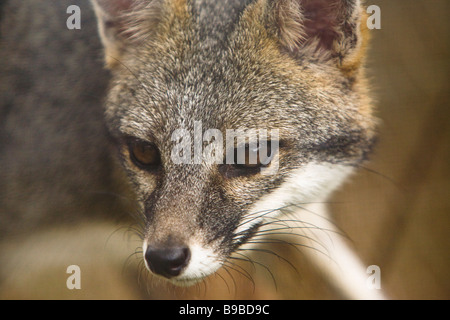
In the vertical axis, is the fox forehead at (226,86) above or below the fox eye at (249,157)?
above

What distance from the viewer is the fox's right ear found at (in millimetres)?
1212

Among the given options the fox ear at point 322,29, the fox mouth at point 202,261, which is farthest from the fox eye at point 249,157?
the fox ear at point 322,29

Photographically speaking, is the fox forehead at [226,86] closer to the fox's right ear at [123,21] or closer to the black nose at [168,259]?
the fox's right ear at [123,21]

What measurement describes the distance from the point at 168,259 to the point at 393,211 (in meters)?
0.83

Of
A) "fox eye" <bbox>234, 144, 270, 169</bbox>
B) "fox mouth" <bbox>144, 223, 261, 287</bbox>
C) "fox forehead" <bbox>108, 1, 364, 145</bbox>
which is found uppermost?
"fox forehead" <bbox>108, 1, 364, 145</bbox>

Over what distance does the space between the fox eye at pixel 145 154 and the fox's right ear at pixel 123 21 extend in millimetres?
274

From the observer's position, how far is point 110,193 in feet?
4.86

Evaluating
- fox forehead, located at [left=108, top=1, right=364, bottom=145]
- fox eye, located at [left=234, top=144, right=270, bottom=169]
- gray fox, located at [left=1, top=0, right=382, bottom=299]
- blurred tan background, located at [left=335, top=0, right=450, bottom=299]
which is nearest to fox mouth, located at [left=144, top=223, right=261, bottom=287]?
gray fox, located at [left=1, top=0, right=382, bottom=299]

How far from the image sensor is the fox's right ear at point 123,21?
1.21 meters

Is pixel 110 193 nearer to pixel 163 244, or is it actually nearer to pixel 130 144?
pixel 130 144

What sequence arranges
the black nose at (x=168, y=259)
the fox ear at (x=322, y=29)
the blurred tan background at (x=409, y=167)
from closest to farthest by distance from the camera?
the black nose at (x=168, y=259)
the fox ear at (x=322, y=29)
the blurred tan background at (x=409, y=167)

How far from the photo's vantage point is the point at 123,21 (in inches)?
48.7

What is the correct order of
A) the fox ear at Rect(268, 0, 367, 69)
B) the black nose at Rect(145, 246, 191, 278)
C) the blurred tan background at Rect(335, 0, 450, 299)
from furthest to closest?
the blurred tan background at Rect(335, 0, 450, 299)
the fox ear at Rect(268, 0, 367, 69)
the black nose at Rect(145, 246, 191, 278)

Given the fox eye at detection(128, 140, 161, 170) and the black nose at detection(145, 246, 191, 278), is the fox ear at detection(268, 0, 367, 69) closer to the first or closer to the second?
the fox eye at detection(128, 140, 161, 170)
